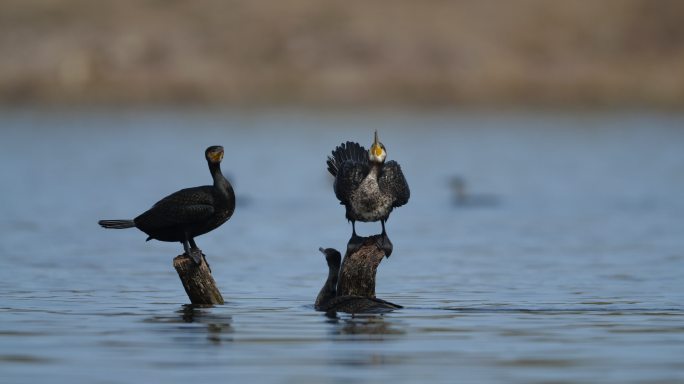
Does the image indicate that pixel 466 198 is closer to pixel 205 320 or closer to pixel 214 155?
pixel 214 155

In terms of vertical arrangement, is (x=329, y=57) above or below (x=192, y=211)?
above

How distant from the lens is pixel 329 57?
81.2m

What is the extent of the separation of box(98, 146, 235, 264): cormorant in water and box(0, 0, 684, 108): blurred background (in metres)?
66.9

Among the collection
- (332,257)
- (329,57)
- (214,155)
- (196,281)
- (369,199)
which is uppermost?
(329,57)

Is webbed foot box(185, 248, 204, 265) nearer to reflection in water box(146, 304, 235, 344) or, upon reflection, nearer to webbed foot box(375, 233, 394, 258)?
reflection in water box(146, 304, 235, 344)

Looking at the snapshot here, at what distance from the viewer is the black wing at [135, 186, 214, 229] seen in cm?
1388

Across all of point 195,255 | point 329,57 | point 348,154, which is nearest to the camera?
point 195,255

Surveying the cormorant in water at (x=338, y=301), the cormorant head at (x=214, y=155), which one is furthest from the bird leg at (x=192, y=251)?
the cormorant in water at (x=338, y=301)

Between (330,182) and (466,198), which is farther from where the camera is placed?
(330,182)

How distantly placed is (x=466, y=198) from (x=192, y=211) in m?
17.2

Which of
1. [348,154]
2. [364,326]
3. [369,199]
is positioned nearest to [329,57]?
[348,154]

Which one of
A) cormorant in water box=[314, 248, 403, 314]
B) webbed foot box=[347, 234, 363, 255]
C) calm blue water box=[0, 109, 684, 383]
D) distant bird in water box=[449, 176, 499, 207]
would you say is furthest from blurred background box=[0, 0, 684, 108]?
webbed foot box=[347, 234, 363, 255]

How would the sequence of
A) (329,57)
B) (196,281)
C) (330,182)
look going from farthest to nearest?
(329,57)
(330,182)
(196,281)

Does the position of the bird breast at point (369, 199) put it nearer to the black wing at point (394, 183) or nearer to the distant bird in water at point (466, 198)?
the black wing at point (394, 183)
